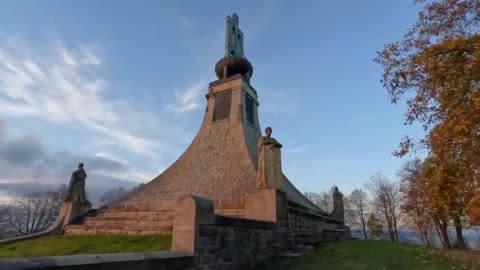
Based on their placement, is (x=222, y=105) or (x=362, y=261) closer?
(x=362, y=261)

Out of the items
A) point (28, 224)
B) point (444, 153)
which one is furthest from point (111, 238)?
point (28, 224)

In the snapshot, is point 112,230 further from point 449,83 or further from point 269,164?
point 449,83

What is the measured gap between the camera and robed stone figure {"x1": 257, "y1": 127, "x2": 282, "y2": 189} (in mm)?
8508

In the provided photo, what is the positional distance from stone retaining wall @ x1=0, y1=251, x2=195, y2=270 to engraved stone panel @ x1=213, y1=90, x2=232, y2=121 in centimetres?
1411

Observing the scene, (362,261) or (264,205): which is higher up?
(264,205)

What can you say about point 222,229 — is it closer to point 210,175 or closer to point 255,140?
point 210,175

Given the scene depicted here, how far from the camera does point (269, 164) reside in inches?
340

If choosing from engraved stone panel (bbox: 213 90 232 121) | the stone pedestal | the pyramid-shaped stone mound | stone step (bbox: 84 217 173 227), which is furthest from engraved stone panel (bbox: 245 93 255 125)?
stone step (bbox: 84 217 173 227)

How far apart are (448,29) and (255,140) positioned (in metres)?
13.1

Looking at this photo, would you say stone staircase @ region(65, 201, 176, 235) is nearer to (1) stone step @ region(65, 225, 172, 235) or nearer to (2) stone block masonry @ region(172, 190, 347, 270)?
(1) stone step @ region(65, 225, 172, 235)

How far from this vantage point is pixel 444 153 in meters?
6.19

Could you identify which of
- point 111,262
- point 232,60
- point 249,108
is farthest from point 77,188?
point 232,60

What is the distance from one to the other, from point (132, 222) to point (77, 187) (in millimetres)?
4765

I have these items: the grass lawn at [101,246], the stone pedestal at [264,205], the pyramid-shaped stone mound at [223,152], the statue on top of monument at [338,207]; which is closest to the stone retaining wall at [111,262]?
the grass lawn at [101,246]
